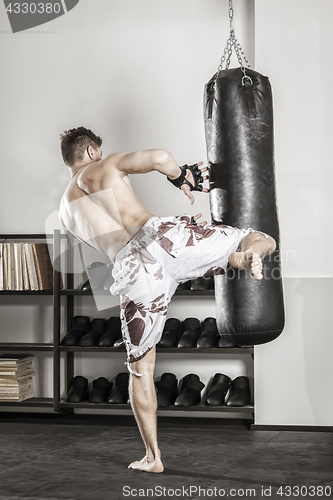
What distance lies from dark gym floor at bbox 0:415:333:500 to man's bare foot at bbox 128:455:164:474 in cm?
3

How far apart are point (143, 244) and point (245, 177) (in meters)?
0.61

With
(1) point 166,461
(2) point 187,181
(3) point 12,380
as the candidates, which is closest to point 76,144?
(2) point 187,181

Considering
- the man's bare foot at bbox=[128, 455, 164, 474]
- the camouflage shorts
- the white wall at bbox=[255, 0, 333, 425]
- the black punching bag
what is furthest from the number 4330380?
the man's bare foot at bbox=[128, 455, 164, 474]

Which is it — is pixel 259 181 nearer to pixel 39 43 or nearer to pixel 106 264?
pixel 106 264

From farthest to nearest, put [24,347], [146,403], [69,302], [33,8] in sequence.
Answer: [33,8] < [69,302] < [24,347] < [146,403]

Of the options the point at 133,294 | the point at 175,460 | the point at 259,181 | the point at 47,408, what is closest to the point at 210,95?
the point at 259,181

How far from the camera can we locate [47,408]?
15.0ft

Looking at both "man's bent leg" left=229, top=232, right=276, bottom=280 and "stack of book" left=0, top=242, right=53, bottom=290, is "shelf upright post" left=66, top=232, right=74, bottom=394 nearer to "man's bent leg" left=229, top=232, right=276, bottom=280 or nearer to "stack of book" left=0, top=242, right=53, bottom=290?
"stack of book" left=0, top=242, right=53, bottom=290

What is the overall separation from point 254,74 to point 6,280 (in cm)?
222

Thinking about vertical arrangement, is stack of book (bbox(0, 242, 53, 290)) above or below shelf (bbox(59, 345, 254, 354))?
above

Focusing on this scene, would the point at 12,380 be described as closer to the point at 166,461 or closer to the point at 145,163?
the point at 166,461

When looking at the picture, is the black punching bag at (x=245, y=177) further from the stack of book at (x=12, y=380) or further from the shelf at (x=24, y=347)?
the stack of book at (x=12, y=380)

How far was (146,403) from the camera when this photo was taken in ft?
9.92

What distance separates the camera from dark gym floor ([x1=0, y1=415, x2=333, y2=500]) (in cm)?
280
